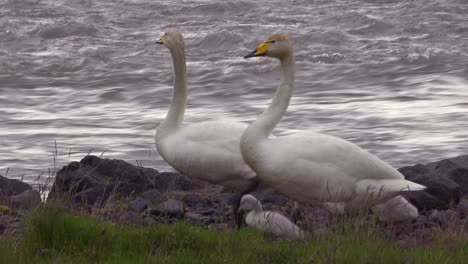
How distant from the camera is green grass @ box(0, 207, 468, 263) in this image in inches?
205

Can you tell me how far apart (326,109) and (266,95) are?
1.81 metres

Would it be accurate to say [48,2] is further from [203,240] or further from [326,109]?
[203,240]

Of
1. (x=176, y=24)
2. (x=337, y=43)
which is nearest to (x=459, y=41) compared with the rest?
(x=337, y=43)

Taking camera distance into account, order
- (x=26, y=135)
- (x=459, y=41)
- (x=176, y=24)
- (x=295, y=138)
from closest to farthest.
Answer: (x=295, y=138) → (x=26, y=135) → (x=459, y=41) → (x=176, y=24)

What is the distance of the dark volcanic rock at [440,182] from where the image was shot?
8.37 m

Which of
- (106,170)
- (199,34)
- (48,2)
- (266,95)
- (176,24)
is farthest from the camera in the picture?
(48,2)

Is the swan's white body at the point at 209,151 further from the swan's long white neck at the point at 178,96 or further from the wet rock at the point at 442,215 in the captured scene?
the wet rock at the point at 442,215

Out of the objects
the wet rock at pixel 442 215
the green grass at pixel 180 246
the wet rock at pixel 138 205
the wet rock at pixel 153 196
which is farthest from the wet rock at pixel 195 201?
the green grass at pixel 180 246

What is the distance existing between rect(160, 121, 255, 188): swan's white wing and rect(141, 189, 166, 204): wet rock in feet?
1.04

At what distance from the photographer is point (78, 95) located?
53.7ft

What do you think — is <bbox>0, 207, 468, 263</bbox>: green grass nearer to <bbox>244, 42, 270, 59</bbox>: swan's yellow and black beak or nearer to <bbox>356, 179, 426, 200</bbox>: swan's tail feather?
<bbox>356, 179, 426, 200</bbox>: swan's tail feather

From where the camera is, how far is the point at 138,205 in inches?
312

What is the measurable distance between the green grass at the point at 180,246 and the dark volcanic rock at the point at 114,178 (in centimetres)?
296

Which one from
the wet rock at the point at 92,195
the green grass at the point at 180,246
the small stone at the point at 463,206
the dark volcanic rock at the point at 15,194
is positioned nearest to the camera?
the green grass at the point at 180,246
